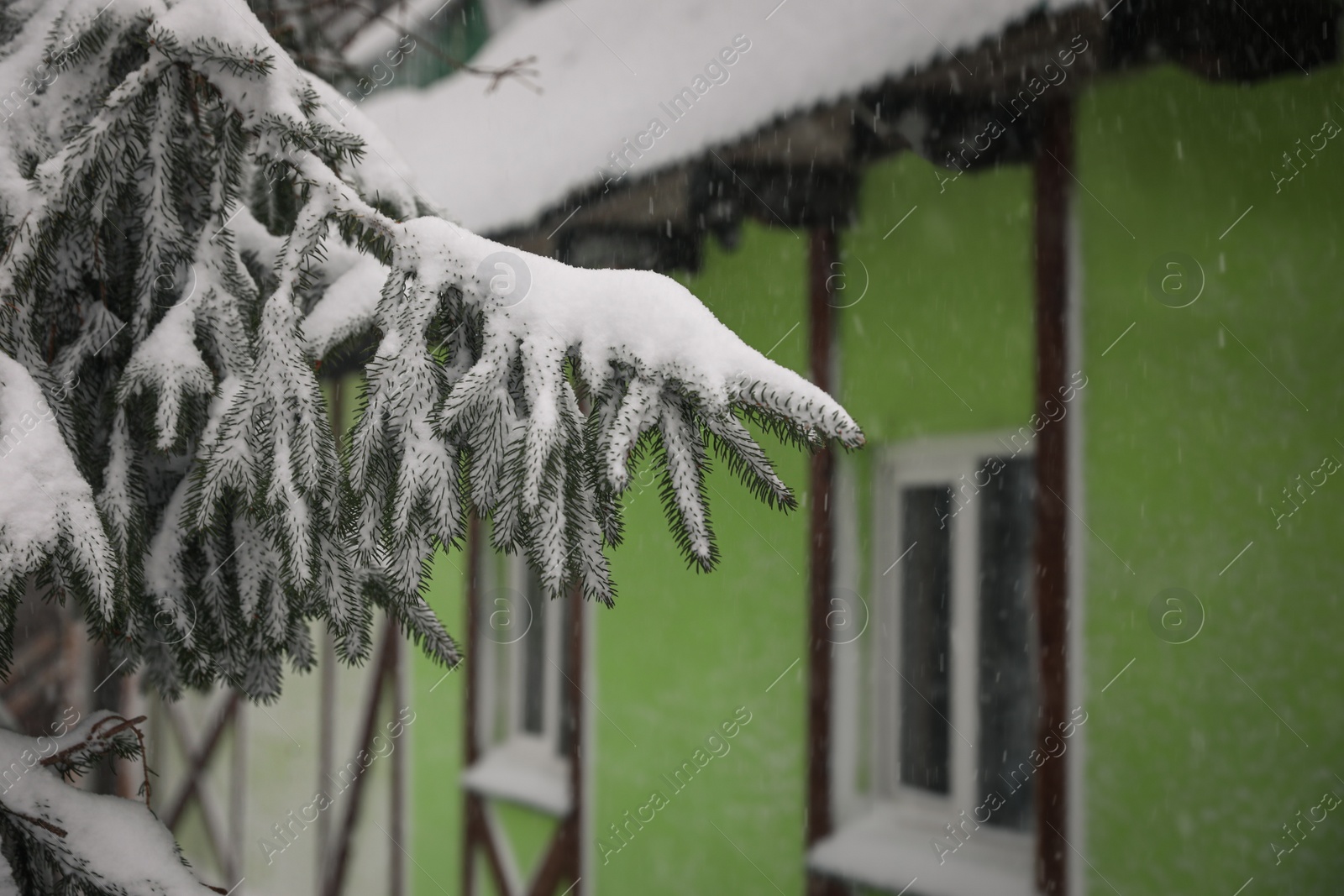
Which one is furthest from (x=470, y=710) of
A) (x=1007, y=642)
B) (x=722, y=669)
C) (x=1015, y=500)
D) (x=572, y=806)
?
(x=1015, y=500)

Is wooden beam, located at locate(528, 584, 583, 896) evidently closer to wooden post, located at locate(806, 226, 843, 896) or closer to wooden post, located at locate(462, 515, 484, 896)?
wooden post, located at locate(462, 515, 484, 896)

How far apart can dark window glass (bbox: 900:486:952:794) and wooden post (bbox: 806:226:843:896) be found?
0.85ft

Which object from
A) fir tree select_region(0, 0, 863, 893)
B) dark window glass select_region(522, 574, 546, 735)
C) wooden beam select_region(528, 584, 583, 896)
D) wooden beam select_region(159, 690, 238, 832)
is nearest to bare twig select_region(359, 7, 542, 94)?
fir tree select_region(0, 0, 863, 893)

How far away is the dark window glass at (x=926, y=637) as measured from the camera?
345cm

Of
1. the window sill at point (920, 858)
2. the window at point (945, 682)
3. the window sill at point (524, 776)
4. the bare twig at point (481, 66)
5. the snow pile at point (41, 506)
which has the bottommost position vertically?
the window sill at point (524, 776)

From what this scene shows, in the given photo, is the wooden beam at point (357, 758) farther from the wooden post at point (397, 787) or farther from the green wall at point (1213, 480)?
the green wall at point (1213, 480)

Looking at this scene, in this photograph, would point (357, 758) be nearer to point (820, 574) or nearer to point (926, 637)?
point (820, 574)

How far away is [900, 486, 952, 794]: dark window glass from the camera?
3.45 metres

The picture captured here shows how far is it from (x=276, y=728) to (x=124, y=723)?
548 centimetres

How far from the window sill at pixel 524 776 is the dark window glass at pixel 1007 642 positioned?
1986 mm

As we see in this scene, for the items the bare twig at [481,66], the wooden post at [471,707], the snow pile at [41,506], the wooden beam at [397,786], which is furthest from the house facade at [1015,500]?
the wooden beam at [397,786]

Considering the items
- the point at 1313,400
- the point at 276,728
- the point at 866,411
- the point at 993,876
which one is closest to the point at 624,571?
the point at 866,411

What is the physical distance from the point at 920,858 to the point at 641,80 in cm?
287

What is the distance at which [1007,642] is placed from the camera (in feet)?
10.7
